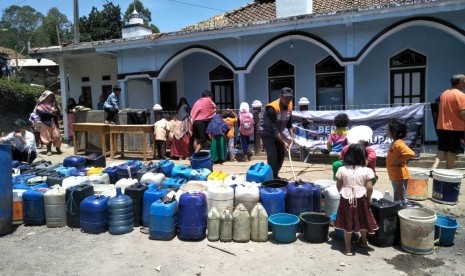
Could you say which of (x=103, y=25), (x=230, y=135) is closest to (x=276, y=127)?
(x=230, y=135)

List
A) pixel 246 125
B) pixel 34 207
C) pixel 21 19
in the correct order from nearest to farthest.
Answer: pixel 34 207 < pixel 246 125 < pixel 21 19

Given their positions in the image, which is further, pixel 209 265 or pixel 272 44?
pixel 272 44

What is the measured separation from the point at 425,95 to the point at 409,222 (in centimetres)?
792

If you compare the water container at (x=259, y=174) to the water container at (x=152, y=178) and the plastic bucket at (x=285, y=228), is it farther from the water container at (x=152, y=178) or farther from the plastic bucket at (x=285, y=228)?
the water container at (x=152, y=178)

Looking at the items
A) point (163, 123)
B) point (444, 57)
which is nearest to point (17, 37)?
point (163, 123)

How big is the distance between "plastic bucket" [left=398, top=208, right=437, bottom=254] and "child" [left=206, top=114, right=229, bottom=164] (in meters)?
5.79

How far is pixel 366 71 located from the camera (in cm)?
1183

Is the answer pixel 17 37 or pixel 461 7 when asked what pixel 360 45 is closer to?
pixel 461 7

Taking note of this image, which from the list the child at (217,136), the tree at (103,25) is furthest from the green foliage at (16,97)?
the child at (217,136)

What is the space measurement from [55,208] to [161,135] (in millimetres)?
Answer: 4968

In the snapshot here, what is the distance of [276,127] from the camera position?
6336 millimetres

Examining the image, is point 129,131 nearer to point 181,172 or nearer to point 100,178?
point 100,178

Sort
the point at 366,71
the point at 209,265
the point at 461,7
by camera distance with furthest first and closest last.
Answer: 1. the point at 366,71
2. the point at 461,7
3. the point at 209,265

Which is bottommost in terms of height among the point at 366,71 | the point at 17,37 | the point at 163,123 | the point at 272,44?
the point at 163,123
